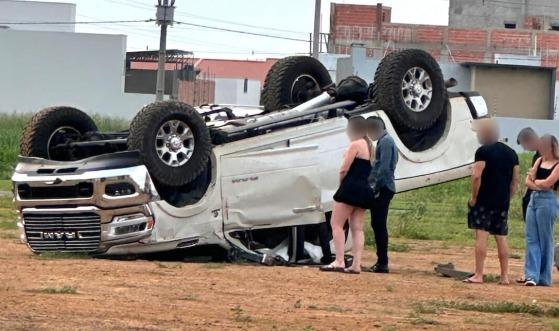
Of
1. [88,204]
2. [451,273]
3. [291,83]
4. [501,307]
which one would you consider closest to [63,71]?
[291,83]

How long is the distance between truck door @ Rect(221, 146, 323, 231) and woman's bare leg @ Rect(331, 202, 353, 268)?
782mm

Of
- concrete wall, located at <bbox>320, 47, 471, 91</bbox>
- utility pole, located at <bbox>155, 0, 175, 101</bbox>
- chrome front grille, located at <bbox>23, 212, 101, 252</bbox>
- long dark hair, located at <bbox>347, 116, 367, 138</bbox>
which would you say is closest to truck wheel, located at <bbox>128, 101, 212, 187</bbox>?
chrome front grille, located at <bbox>23, 212, 101, 252</bbox>

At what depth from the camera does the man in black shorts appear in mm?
13148

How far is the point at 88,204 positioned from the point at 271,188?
2.08 meters

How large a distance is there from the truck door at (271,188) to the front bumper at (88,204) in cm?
96

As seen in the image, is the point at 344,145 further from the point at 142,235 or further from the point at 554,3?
the point at 554,3

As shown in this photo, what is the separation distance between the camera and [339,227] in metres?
13.8

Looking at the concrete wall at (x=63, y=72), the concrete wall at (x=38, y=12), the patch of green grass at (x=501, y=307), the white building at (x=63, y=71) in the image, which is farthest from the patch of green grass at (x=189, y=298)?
the concrete wall at (x=38, y=12)

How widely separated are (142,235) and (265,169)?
1.58 metres

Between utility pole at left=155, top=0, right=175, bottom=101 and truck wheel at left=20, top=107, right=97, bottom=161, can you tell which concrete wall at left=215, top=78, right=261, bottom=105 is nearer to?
utility pole at left=155, top=0, right=175, bottom=101

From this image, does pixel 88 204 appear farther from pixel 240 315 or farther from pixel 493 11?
pixel 493 11

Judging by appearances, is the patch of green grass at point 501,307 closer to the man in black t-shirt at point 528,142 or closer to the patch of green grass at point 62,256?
the man in black t-shirt at point 528,142

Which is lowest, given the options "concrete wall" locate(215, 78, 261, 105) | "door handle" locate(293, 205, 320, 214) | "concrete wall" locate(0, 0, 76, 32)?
"door handle" locate(293, 205, 320, 214)

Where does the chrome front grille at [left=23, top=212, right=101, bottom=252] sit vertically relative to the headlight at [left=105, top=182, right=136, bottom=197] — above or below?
below
